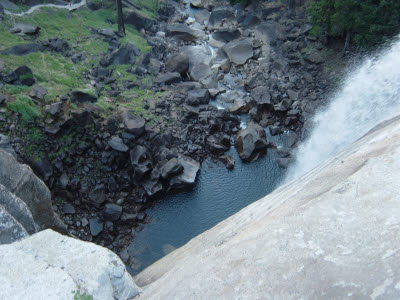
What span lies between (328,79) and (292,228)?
72.9 ft

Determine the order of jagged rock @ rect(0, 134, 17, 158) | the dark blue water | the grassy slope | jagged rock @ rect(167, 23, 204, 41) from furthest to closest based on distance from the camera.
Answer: jagged rock @ rect(167, 23, 204, 41) → the grassy slope → the dark blue water → jagged rock @ rect(0, 134, 17, 158)

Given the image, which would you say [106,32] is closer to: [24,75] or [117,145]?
[24,75]

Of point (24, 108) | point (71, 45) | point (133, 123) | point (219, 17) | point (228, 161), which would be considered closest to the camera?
point (24, 108)

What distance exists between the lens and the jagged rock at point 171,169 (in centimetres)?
2078

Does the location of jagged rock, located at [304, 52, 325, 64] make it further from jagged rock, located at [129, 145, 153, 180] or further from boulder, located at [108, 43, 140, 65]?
jagged rock, located at [129, 145, 153, 180]

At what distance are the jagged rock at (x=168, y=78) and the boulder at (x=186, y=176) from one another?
26.5 feet

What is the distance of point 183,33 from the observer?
113 ft

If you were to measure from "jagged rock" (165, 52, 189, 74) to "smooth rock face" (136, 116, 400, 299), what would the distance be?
Answer: 21.9 metres

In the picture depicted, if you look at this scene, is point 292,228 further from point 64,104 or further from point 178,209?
point 64,104

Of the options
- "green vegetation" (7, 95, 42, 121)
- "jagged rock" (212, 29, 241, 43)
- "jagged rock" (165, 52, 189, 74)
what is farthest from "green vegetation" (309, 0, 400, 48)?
"green vegetation" (7, 95, 42, 121)

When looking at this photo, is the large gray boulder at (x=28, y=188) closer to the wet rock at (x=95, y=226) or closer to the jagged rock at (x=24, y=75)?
the wet rock at (x=95, y=226)

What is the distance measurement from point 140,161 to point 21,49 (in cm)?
1231

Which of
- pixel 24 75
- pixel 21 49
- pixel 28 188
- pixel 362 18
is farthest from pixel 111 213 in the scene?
pixel 362 18

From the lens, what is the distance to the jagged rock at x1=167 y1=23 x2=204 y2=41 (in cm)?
3441
